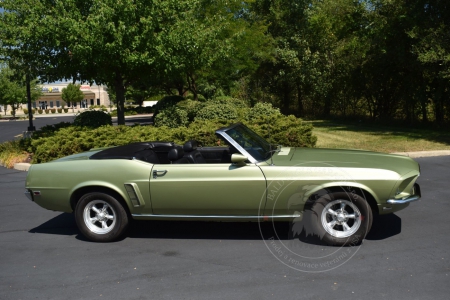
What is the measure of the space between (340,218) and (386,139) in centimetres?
1089

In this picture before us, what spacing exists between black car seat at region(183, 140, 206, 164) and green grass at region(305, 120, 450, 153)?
8242mm

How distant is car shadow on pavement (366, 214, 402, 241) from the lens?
19.9 feet

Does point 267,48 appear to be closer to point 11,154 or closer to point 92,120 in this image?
point 92,120

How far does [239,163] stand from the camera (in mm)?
5793

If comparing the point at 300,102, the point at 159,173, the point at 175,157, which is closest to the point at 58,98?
the point at 300,102

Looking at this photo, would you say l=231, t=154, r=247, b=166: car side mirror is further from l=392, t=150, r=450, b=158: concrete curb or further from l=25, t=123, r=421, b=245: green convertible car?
l=392, t=150, r=450, b=158: concrete curb

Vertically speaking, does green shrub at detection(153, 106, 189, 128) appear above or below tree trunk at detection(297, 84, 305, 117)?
below

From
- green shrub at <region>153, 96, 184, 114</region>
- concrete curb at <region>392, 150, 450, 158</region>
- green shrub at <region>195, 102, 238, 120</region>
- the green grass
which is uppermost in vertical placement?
green shrub at <region>153, 96, 184, 114</region>

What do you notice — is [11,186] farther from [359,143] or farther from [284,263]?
[359,143]

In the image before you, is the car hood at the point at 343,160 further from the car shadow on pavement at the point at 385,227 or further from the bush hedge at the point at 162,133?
the bush hedge at the point at 162,133

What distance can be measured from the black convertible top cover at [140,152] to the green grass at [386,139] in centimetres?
826

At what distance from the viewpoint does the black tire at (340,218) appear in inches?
218

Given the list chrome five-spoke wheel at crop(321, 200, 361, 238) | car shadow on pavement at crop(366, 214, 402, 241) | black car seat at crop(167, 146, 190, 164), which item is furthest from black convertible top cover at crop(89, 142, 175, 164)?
car shadow on pavement at crop(366, 214, 402, 241)

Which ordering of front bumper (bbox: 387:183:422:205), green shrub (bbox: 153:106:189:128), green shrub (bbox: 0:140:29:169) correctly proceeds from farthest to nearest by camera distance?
green shrub (bbox: 153:106:189:128) < green shrub (bbox: 0:140:29:169) < front bumper (bbox: 387:183:422:205)
